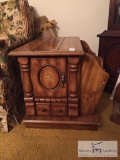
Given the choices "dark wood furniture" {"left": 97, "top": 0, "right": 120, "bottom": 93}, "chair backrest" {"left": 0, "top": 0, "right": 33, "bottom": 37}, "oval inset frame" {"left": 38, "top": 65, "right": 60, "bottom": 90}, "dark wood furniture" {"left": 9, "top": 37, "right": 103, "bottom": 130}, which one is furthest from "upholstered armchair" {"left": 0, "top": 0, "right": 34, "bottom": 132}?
"dark wood furniture" {"left": 97, "top": 0, "right": 120, "bottom": 93}

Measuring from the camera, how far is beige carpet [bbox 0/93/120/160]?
3.07 ft

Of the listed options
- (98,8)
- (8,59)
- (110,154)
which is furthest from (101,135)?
(98,8)

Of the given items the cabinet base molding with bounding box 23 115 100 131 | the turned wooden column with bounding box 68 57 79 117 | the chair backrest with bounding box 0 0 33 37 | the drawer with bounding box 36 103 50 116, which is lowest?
the cabinet base molding with bounding box 23 115 100 131

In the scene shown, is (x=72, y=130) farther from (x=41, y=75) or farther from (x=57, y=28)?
(x=57, y=28)

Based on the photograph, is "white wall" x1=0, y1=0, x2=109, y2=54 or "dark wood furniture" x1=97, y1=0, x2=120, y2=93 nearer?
"dark wood furniture" x1=97, y1=0, x2=120, y2=93

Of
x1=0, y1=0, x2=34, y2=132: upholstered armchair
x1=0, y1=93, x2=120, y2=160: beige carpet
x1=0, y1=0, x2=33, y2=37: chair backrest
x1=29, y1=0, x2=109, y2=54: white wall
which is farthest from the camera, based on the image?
x1=29, y1=0, x2=109, y2=54: white wall

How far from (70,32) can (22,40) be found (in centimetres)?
68

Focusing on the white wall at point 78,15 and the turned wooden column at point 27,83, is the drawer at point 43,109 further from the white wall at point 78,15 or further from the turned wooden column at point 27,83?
the white wall at point 78,15

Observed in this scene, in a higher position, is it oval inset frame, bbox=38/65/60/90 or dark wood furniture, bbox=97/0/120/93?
dark wood furniture, bbox=97/0/120/93

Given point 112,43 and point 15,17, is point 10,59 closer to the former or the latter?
point 15,17

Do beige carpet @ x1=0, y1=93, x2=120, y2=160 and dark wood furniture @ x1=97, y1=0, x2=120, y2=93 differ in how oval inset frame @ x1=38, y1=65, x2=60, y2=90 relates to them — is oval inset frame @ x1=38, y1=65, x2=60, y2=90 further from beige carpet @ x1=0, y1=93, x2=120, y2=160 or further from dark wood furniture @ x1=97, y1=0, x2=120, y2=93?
dark wood furniture @ x1=97, y1=0, x2=120, y2=93

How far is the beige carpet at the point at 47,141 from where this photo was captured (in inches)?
36.8

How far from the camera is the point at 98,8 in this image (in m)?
1.60

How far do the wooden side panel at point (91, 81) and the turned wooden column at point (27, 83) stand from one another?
1.25 ft
